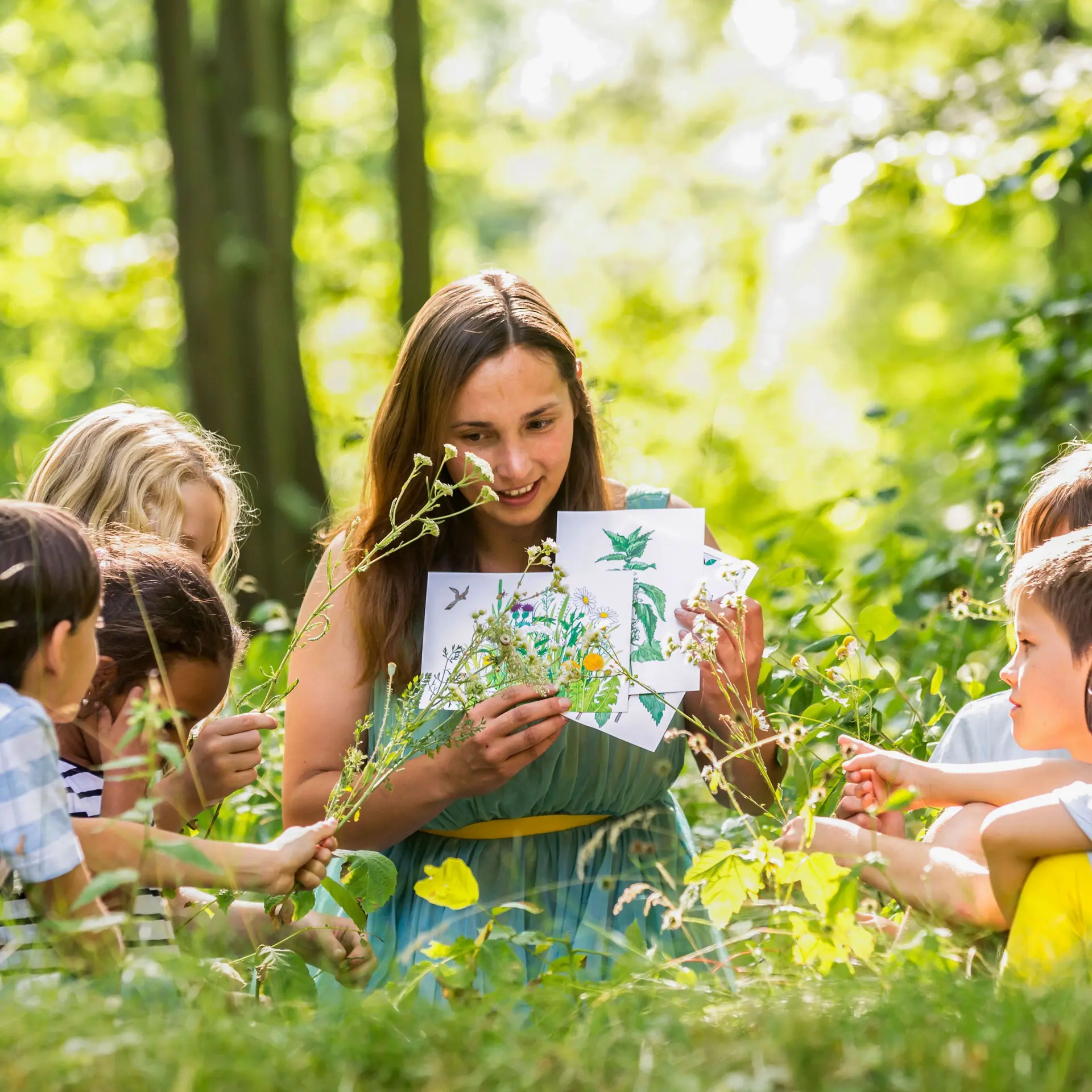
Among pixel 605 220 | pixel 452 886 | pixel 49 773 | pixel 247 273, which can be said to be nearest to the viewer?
pixel 49 773

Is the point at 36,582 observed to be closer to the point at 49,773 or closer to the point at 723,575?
the point at 49,773

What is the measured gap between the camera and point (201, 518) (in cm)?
316

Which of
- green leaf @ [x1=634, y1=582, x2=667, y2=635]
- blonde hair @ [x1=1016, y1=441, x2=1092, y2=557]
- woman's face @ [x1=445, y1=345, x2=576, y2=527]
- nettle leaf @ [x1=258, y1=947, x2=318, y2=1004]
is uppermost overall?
woman's face @ [x1=445, y1=345, x2=576, y2=527]

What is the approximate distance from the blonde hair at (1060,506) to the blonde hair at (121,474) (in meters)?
1.95

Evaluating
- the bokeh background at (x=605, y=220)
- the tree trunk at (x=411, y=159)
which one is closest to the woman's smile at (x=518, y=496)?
the bokeh background at (x=605, y=220)

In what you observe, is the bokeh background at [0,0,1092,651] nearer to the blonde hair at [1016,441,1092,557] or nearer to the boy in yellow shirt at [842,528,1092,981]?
the blonde hair at [1016,441,1092,557]

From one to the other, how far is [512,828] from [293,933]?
740mm

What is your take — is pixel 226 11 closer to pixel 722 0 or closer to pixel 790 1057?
pixel 722 0

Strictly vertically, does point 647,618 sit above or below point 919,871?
above

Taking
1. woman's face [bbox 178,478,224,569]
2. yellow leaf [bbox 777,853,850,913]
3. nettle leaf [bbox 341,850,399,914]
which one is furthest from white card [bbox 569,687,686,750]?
woman's face [bbox 178,478,224,569]

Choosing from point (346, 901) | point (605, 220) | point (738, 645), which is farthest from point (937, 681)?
point (605, 220)

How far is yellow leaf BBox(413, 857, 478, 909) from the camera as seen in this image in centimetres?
214

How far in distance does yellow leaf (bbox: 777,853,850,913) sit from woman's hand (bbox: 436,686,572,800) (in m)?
0.79

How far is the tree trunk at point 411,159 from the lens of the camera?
8914 millimetres
